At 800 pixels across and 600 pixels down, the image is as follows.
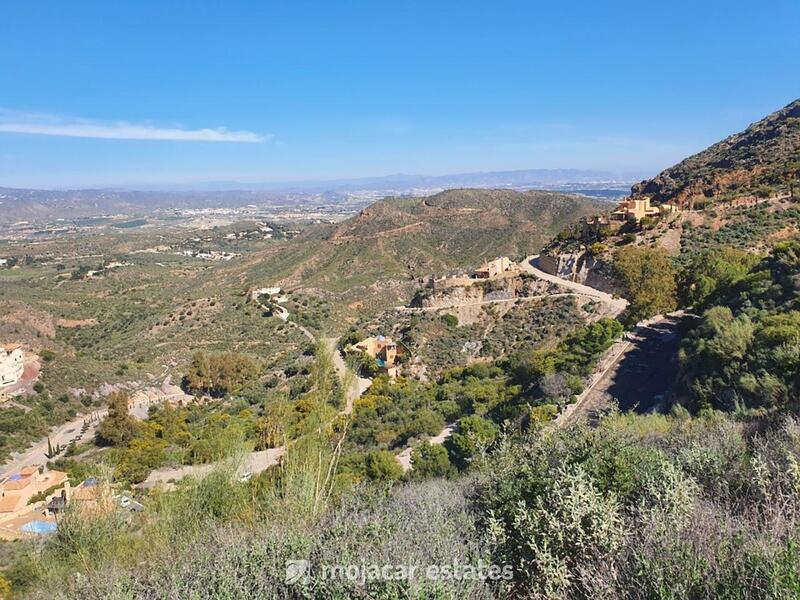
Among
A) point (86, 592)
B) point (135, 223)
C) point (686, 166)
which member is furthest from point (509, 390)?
point (135, 223)

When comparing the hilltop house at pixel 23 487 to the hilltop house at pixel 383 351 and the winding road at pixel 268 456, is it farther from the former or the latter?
the hilltop house at pixel 383 351

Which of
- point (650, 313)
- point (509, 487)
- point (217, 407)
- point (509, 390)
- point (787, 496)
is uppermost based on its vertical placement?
point (787, 496)

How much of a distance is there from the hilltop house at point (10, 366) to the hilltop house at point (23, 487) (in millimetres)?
13261

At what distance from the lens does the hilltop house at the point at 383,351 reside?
29609 millimetres

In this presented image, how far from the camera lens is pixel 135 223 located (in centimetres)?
19225

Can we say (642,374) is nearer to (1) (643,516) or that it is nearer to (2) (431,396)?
(2) (431,396)

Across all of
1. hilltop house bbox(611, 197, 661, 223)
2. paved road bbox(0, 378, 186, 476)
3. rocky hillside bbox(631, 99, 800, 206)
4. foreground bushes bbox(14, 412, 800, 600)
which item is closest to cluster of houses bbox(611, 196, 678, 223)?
hilltop house bbox(611, 197, 661, 223)

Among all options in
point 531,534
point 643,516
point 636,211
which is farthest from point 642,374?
point 636,211

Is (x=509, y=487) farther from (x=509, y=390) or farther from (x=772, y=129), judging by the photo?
(x=772, y=129)

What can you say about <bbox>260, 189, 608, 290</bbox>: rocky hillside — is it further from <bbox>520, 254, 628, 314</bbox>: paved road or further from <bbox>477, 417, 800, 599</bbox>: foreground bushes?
<bbox>477, 417, 800, 599</bbox>: foreground bushes

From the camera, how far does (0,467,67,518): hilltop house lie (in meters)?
17.5

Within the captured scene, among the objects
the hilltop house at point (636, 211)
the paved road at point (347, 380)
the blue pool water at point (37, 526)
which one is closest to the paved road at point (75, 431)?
the blue pool water at point (37, 526)

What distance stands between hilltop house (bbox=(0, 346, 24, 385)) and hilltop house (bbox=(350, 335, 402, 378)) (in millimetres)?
21091

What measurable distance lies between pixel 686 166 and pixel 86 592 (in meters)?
65.2
